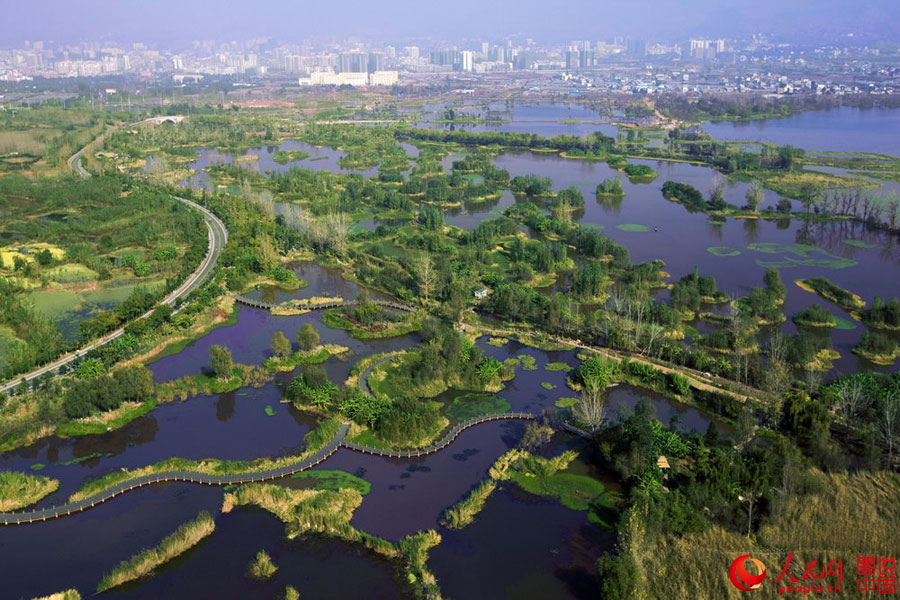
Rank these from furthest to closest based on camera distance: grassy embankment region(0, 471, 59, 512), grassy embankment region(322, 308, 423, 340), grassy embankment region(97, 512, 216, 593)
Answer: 1. grassy embankment region(322, 308, 423, 340)
2. grassy embankment region(0, 471, 59, 512)
3. grassy embankment region(97, 512, 216, 593)


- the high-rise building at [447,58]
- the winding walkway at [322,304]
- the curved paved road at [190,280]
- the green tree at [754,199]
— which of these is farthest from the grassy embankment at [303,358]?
the high-rise building at [447,58]

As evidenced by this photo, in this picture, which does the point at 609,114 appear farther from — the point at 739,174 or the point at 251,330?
the point at 251,330

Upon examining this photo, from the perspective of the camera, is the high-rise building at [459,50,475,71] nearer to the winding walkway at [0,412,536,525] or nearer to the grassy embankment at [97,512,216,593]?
the winding walkway at [0,412,536,525]

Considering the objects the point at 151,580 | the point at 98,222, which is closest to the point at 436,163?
the point at 98,222

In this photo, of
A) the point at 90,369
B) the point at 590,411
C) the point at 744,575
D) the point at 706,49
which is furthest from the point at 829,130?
the point at 706,49

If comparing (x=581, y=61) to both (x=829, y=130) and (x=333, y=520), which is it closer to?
(x=829, y=130)

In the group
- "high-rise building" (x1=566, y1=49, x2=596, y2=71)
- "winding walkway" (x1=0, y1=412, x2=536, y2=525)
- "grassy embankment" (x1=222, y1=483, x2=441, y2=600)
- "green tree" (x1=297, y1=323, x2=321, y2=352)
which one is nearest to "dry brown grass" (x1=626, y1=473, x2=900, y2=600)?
"grassy embankment" (x1=222, y1=483, x2=441, y2=600)
